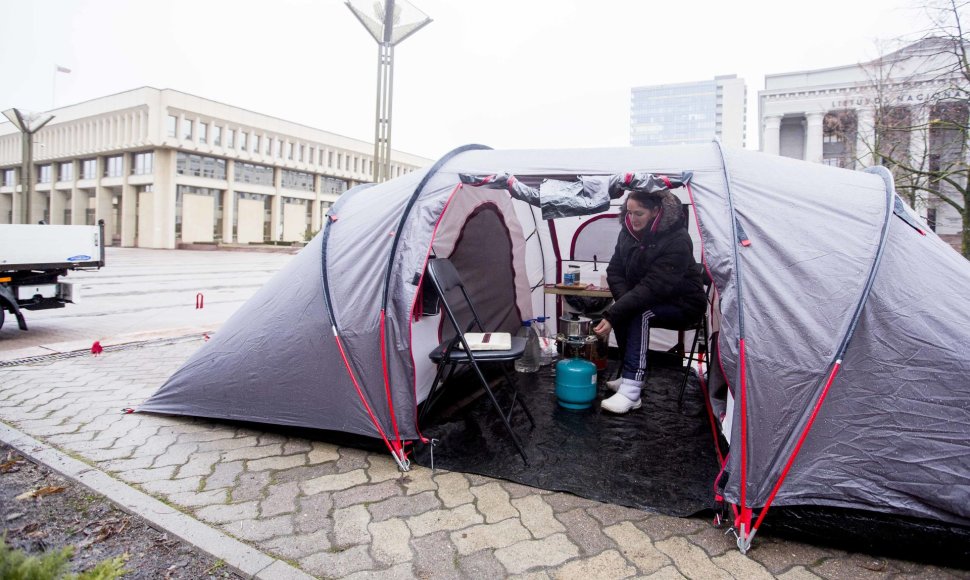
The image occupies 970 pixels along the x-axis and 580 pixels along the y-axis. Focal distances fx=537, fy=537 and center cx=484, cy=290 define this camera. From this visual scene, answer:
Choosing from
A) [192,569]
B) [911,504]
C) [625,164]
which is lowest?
[192,569]

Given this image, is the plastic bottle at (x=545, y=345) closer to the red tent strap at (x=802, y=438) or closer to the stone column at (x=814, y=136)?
the red tent strap at (x=802, y=438)

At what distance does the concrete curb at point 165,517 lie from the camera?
2.20 m

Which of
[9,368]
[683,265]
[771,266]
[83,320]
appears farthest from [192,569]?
[83,320]

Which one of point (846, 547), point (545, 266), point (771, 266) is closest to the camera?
point (846, 547)

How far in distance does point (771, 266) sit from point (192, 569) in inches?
115

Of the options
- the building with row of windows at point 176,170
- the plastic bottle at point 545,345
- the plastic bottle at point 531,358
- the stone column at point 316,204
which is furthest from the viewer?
the stone column at point 316,204

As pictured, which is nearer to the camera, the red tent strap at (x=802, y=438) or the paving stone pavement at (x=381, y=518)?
the paving stone pavement at (x=381, y=518)

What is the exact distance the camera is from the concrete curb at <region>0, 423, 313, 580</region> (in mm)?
2195

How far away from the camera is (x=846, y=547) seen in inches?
94.3

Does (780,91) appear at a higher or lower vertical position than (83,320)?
higher

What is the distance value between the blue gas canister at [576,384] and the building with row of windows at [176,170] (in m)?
A: 39.6

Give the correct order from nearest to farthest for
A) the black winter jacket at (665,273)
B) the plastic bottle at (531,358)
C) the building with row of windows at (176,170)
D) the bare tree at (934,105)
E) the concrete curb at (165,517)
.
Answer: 1. the concrete curb at (165,517)
2. the black winter jacket at (665,273)
3. the plastic bottle at (531,358)
4. the bare tree at (934,105)
5. the building with row of windows at (176,170)

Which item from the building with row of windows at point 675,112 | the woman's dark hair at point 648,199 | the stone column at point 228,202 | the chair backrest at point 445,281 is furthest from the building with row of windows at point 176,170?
the building with row of windows at point 675,112

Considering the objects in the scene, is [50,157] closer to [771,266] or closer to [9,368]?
[9,368]
